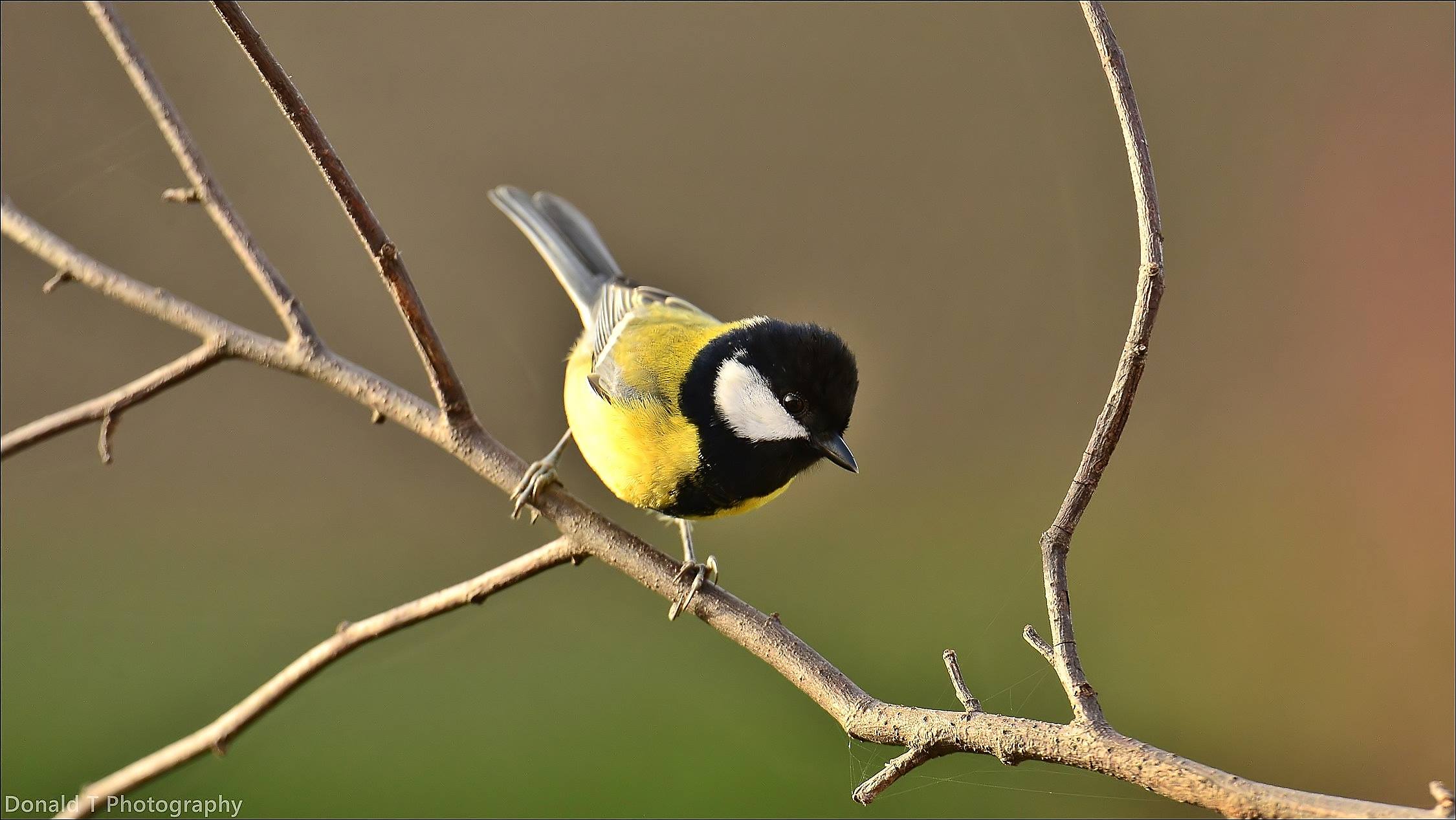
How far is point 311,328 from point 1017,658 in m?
1.86

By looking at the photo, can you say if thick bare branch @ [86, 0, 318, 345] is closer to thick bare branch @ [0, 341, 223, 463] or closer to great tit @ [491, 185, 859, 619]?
thick bare branch @ [0, 341, 223, 463]

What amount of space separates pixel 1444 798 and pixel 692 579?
866mm

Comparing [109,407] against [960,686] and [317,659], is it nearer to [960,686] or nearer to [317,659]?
[317,659]

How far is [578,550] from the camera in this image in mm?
1261

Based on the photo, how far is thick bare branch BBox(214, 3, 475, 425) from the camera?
94cm

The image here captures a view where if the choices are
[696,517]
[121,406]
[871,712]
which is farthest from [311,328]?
[871,712]

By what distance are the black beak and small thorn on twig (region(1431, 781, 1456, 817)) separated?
73 centimetres

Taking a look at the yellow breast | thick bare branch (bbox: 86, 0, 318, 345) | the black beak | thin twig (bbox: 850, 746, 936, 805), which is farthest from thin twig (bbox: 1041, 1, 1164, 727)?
thick bare branch (bbox: 86, 0, 318, 345)

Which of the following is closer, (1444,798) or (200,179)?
(1444,798)

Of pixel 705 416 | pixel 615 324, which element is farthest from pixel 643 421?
pixel 615 324

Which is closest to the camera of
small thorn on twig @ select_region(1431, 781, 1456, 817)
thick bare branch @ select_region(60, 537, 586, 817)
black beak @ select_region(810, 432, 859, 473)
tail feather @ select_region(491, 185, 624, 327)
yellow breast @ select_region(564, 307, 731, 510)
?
small thorn on twig @ select_region(1431, 781, 1456, 817)

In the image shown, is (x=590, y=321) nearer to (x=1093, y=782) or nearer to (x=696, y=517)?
(x=696, y=517)

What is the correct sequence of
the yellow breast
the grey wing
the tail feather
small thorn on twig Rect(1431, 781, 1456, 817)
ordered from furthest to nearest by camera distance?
1. the tail feather
2. the grey wing
3. the yellow breast
4. small thorn on twig Rect(1431, 781, 1456, 817)

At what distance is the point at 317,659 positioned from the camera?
1.20 m
